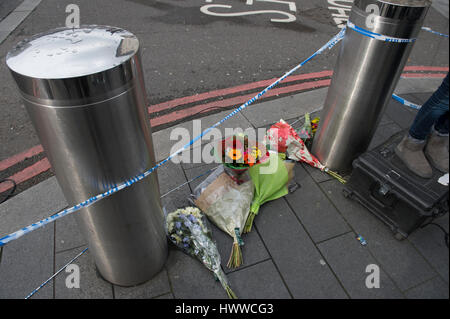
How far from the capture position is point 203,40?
6.19 metres

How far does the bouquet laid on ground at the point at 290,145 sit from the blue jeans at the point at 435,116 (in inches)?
38.5

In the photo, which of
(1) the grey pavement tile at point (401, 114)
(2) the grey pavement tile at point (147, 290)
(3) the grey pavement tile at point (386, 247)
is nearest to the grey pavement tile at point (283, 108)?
(1) the grey pavement tile at point (401, 114)

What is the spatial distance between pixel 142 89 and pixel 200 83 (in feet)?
11.3

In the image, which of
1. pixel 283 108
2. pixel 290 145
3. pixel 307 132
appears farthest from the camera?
pixel 283 108

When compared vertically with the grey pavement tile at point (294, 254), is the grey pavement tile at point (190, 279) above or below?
below

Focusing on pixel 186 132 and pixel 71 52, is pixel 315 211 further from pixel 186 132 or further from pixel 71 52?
pixel 71 52

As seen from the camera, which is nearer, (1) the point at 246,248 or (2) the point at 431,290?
(2) the point at 431,290

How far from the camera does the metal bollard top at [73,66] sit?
127 centimetres

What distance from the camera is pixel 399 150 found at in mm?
2662

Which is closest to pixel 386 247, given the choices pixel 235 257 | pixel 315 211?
pixel 315 211

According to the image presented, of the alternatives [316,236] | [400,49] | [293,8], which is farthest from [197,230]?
[293,8]

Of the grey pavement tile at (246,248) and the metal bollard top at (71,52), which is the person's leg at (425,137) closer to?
the grey pavement tile at (246,248)

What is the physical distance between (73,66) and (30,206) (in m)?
2.10
